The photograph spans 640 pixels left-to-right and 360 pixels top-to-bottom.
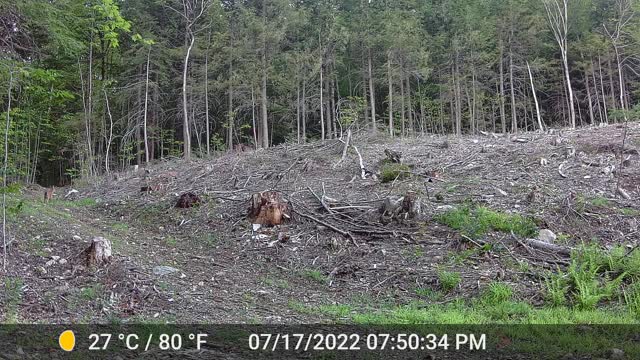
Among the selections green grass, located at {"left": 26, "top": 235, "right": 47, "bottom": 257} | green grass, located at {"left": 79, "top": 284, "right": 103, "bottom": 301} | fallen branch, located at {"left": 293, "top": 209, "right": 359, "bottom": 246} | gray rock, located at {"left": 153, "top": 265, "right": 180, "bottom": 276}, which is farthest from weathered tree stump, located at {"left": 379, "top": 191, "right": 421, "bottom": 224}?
green grass, located at {"left": 26, "top": 235, "right": 47, "bottom": 257}

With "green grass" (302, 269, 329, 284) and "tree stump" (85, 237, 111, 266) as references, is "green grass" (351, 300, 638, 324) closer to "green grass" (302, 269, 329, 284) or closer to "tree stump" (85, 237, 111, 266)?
"green grass" (302, 269, 329, 284)

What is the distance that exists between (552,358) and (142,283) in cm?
410

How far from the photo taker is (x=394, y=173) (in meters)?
9.30

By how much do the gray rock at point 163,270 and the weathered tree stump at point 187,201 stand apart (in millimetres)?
3364

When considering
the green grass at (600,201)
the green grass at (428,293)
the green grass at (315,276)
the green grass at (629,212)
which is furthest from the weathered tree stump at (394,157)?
the green grass at (428,293)

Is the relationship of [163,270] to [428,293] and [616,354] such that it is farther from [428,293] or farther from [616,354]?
[616,354]

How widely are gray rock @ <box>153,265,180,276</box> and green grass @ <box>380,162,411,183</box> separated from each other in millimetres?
4820

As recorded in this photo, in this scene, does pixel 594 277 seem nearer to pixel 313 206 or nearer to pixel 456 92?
pixel 313 206

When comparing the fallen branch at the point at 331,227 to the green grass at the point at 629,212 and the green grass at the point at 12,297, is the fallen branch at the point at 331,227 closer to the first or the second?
the green grass at the point at 629,212

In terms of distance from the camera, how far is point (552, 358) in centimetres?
354

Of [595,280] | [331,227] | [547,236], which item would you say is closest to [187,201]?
[331,227]

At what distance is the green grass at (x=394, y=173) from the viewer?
9.25m

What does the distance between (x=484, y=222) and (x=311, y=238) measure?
2.64m

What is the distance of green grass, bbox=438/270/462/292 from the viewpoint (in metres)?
5.50
